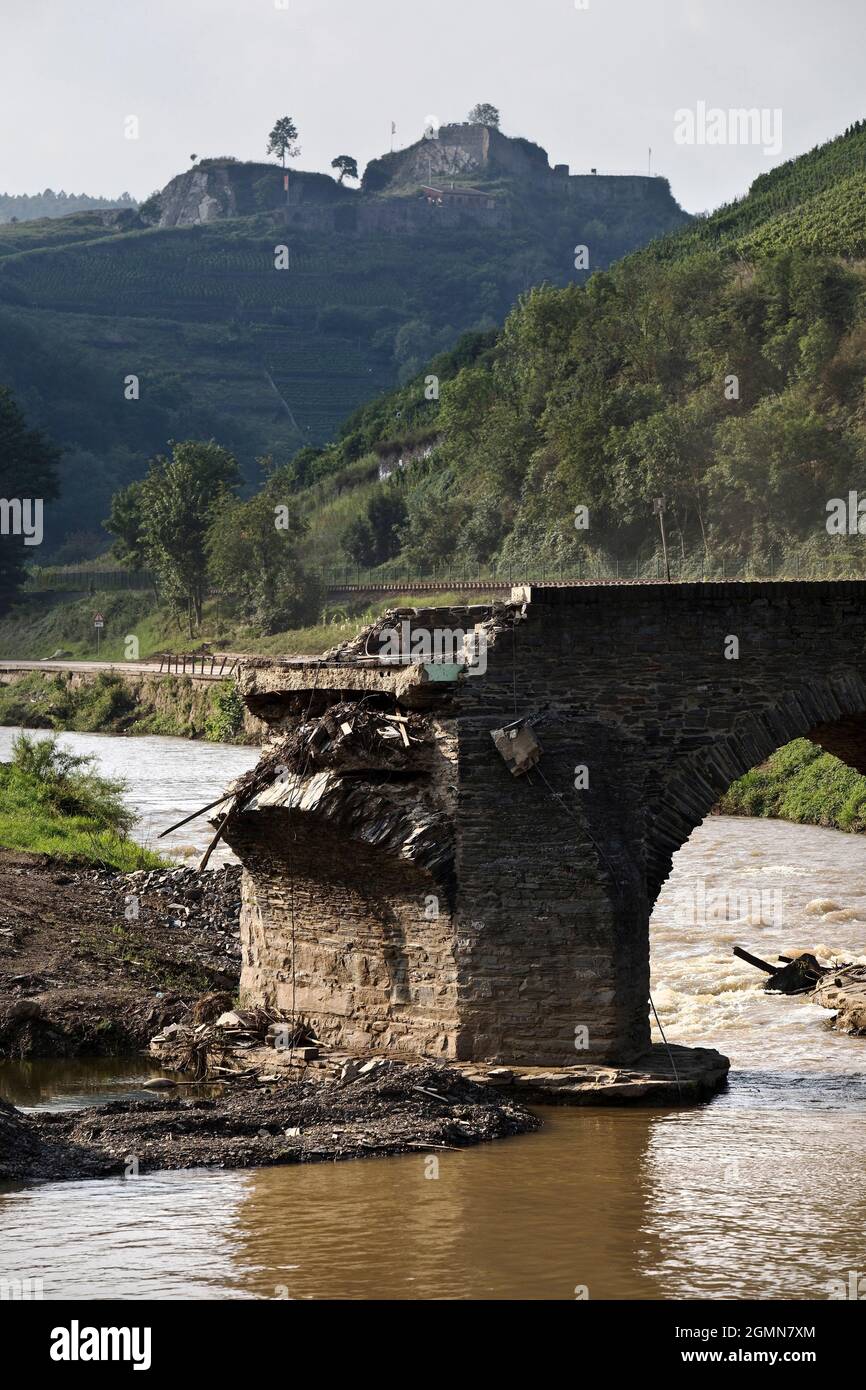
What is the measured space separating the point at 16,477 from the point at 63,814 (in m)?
62.9

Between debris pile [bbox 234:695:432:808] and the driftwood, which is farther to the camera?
the driftwood

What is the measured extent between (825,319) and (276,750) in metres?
46.9

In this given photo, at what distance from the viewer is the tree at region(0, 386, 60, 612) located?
280 ft

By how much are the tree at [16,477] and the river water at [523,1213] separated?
239ft

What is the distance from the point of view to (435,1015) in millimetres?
13438

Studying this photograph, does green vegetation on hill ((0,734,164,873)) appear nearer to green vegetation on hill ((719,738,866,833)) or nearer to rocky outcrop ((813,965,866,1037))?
green vegetation on hill ((719,738,866,833))

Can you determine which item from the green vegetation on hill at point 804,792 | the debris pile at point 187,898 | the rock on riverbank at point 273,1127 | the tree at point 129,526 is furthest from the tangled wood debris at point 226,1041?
the tree at point 129,526

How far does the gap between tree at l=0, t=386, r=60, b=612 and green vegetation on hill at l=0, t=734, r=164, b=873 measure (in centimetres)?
5478

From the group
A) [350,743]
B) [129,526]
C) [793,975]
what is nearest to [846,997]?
[793,975]

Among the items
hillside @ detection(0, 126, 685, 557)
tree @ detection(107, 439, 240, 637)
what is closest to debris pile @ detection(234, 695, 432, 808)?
tree @ detection(107, 439, 240, 637)

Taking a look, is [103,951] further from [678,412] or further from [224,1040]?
[678,412]

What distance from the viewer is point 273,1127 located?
12555mm
